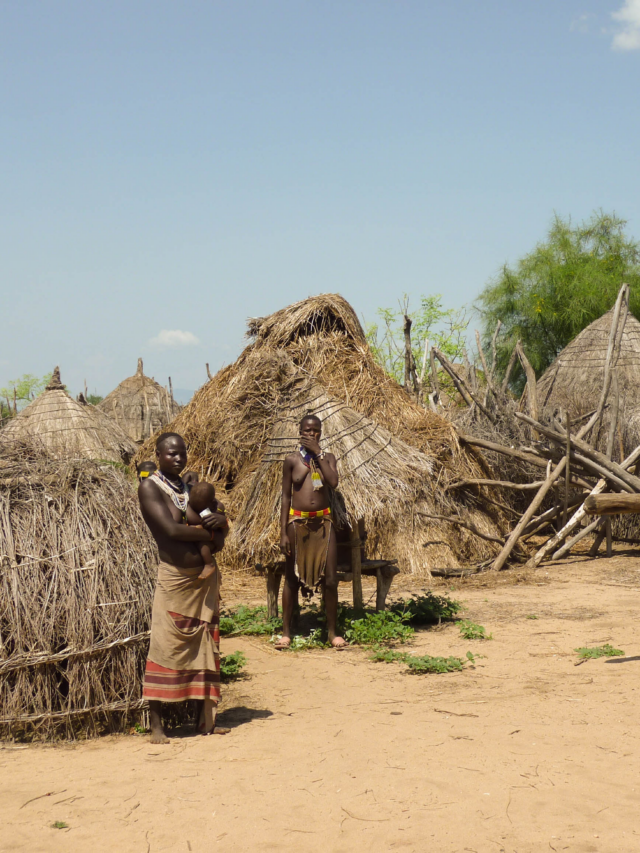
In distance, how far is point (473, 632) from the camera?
650cm

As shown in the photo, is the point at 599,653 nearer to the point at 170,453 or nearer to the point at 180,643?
the point at 180,643

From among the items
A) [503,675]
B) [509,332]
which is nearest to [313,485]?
Answer: [503,675]

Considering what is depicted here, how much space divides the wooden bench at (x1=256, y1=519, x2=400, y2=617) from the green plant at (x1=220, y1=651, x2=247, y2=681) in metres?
1.27

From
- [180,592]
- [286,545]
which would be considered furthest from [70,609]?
[286,545]

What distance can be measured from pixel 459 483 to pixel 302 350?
2.74 m

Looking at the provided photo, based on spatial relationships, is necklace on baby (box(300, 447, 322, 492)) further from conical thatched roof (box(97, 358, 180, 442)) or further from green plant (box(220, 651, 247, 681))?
conical thatched roof (box(97, 358, 180, 442))

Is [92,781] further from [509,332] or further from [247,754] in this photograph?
[509,332]

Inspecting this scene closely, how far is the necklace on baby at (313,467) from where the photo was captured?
20.2ft

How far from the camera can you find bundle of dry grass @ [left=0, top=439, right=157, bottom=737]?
4.20 m

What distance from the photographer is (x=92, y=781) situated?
146 inches

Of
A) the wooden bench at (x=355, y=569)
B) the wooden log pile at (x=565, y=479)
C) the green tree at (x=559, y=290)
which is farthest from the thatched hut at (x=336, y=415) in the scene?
the green tree at (x=559, y=290)

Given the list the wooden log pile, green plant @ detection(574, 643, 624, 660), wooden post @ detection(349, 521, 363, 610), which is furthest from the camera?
the wooden log pile

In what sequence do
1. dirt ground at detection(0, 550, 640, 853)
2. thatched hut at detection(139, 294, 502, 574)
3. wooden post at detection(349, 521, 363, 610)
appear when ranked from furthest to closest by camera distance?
thatched hut at detection(139, 294, 502, 574) < wooden post at detection(349, 521, 363, 610) < dirt ground at detection(0, 550, 640, 853)

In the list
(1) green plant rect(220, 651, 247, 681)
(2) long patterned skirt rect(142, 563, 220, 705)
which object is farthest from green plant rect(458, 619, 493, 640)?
(2) long patterned skirt rect(142, 563, 220, 705)
